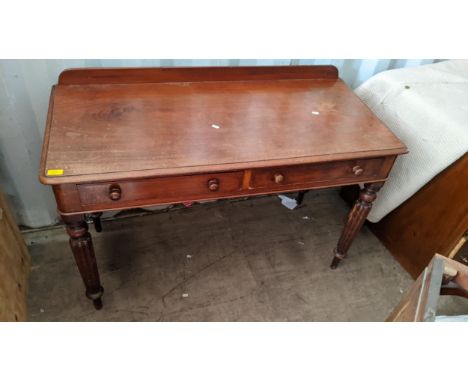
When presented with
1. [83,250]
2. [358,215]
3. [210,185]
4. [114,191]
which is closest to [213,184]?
[210,185]

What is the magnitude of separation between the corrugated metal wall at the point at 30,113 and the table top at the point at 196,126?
0.17m

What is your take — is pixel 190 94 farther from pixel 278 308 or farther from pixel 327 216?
pixel 327 216

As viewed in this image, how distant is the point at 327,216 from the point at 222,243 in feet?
1.97

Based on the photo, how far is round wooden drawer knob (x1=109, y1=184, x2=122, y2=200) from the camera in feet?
3.37

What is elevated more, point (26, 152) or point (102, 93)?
point (102, 93)

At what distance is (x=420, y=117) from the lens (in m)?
1.49

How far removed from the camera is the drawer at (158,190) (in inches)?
40.4

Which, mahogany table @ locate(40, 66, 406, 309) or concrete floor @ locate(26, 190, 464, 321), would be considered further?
concrete floor @ locate(26, 190, 464, 321)

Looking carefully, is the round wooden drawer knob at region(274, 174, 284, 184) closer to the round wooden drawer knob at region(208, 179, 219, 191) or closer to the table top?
the table top

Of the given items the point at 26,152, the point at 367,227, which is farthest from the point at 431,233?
the point at 26,152

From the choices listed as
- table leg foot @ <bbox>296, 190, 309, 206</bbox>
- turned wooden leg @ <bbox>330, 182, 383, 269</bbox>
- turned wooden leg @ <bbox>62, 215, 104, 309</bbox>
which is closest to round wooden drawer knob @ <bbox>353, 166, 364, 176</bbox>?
turned wooden leg @ <bbox>330, 182, 383, 269</bbox>

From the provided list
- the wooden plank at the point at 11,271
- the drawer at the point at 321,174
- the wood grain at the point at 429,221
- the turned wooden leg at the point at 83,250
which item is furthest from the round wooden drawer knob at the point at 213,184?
the wood grain at the point at 429,221

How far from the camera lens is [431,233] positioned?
1.61 meters
